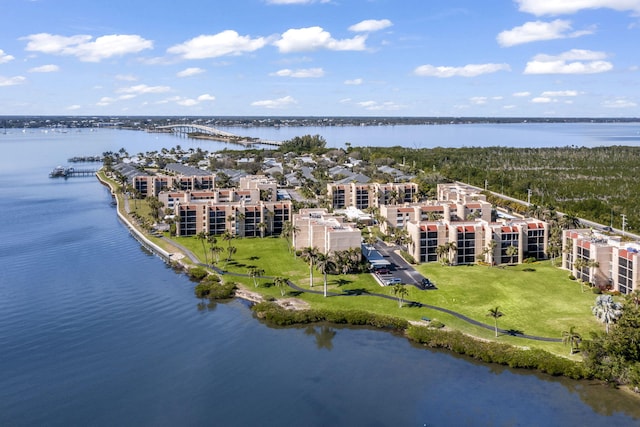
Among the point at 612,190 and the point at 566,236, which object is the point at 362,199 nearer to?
the point at 566,236

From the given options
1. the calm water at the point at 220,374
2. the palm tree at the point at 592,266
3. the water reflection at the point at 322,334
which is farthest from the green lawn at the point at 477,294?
the calm water at the point at 220,374

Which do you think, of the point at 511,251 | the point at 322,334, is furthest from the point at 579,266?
the point at 322,334

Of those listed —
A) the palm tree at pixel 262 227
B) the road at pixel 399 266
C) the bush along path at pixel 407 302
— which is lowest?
the bush along path at pixel 407 302

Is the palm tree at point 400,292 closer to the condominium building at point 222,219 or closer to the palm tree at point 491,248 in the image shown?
the palm tree at point 491,248

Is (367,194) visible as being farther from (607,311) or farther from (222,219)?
(607,311)

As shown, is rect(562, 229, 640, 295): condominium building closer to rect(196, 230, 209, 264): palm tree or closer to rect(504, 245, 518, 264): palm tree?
rect(504, 245, 518, 264): palm tree

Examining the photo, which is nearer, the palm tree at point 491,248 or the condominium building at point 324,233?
the condominium building at point 324,233
